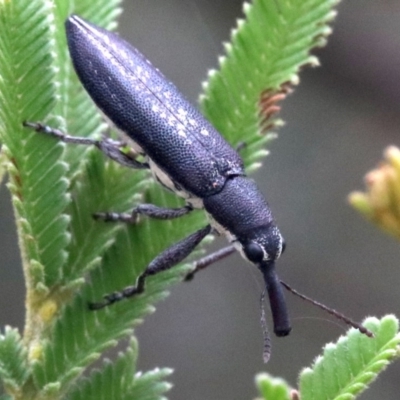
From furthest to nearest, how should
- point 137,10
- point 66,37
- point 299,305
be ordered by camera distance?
point 137,10, point 299,305, point 66,37

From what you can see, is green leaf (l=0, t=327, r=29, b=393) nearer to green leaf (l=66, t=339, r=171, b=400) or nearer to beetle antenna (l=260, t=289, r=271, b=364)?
green leaf (l=66, t=339, r=171, b=400)

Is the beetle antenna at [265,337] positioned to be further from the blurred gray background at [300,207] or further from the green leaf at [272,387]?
the blurred gray background at [300,207]

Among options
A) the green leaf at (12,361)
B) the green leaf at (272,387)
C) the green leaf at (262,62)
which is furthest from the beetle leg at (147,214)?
the green leaf at (272,387)

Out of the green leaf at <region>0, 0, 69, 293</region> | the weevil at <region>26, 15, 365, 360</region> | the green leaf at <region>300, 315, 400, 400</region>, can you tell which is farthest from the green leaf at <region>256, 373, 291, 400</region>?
the weevil at <region>26, 15, 365, 360</region>

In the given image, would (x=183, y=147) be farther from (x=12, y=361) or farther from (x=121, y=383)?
(x=12, y=361)

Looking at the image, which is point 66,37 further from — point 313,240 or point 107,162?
point 313,240

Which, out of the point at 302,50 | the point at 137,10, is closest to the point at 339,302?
the point at 137,10
